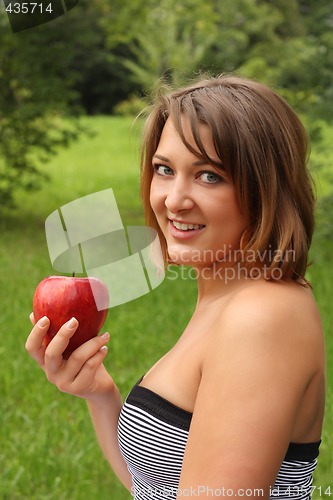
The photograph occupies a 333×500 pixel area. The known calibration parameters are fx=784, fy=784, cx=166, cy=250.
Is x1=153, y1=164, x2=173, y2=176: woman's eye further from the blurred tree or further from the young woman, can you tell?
the blurred tree

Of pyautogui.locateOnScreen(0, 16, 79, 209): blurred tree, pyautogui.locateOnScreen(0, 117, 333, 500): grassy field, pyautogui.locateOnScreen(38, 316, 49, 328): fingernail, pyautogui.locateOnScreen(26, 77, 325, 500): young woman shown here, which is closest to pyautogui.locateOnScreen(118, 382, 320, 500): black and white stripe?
pyautogui.locateOnScreen(26, 77, 325, 500): young woman

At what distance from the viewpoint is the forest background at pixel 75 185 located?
337 cm

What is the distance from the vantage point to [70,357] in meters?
1.54

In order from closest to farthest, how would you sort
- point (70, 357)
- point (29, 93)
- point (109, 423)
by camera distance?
point (70, 357)
point (109, 423)
point (29, 93)

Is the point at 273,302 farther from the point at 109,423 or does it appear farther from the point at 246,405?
the point at 109,423

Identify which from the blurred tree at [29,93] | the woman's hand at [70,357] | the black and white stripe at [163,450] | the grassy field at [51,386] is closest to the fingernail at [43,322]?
the woman's hand at [70,357]

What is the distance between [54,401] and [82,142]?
572 inches

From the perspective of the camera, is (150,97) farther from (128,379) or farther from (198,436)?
Result: (128,379)

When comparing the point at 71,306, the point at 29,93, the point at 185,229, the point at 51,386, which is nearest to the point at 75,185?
the point at 29,93

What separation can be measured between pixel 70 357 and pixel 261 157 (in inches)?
21.1

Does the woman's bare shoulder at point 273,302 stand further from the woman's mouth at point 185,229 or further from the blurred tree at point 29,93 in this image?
the blurred tree at point 29,93

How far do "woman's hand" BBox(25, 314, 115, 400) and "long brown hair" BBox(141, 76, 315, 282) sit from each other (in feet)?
1.17

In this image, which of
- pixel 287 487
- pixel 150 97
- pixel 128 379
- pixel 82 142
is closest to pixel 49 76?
pixel 128 379

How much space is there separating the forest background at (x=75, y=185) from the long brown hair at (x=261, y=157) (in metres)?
0.40
